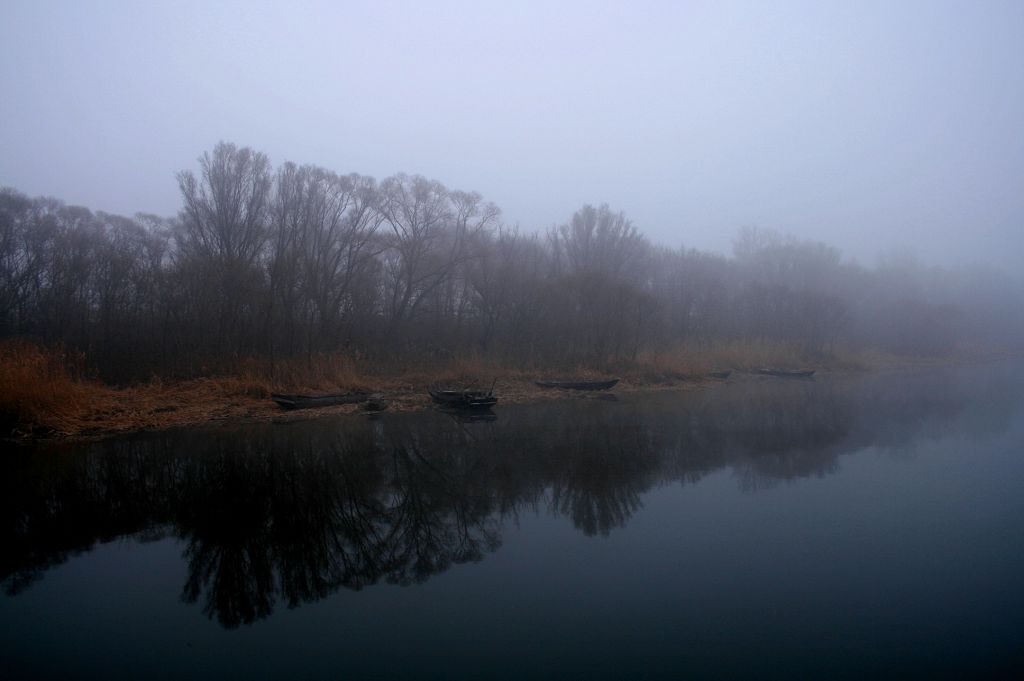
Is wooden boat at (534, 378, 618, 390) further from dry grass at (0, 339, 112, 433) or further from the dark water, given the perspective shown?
dry grass at (0, 339, 112, 433)

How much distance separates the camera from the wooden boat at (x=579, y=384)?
2108 centimetres

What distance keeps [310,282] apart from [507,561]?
835 inches

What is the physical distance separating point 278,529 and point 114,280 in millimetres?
21663

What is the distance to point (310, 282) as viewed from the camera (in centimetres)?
2430

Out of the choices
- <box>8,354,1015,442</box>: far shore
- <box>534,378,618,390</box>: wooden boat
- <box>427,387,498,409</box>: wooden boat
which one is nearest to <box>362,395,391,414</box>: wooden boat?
<box>8,354,1015,442</box>: far shore

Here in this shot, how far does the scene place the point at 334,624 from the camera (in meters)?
4.41

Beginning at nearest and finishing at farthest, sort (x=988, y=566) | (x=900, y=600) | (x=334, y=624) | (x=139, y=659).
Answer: (x=139, y=659), (x=334, y=624), (x=900, y=600), (x=988, y=566)

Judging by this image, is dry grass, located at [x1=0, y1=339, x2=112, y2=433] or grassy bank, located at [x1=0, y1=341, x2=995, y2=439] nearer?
dry grass, located at [x1=0, y1=339, x2=112, y2=433]

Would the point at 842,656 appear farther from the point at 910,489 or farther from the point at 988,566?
the point at 910,489

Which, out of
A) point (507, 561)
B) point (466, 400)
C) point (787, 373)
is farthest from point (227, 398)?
point (787, 373)

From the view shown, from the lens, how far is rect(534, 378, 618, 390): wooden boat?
21.1 metres

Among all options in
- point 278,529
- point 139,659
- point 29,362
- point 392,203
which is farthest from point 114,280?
point 139,659

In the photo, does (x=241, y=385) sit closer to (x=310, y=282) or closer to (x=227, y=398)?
(x=227, y=398)

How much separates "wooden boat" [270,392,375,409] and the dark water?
418cm
